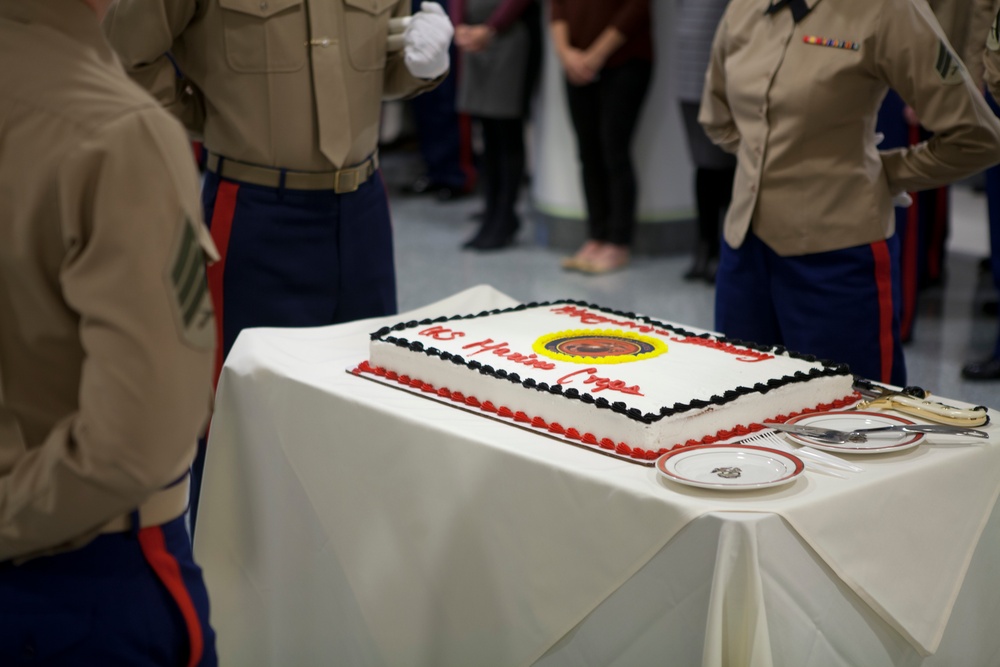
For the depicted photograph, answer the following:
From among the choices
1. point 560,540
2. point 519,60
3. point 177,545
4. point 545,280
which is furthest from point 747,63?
point 519,60

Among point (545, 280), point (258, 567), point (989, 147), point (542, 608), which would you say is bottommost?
point (545, 280)

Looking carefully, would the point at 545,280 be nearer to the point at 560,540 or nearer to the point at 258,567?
the point at 258,567

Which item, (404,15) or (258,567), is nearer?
(258,567)

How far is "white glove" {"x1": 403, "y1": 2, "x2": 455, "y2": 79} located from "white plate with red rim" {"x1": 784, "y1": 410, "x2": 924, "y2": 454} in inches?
46.9

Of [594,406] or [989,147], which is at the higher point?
[989,147]

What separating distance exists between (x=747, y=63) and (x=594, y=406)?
3.59ft

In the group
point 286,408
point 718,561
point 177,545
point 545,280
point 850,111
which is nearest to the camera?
point 177,545

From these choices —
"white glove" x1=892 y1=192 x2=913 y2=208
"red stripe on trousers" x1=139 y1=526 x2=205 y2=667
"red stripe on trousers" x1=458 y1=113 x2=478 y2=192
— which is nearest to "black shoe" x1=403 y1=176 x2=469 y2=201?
"red stripe on trousers" x1=458 y1=113 x2=478 y2=192

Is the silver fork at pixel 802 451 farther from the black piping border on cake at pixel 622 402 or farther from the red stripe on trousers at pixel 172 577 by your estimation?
the red stripe on trousers at pixel 172 577

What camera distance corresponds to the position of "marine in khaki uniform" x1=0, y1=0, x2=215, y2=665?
3.36ft

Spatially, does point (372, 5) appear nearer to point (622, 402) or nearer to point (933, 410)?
point (622, 402)

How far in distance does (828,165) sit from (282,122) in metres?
1.10

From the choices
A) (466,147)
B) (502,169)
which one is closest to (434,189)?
(466,147)

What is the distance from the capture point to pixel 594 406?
5.29 ft
